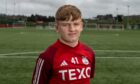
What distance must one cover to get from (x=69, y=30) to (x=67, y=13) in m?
0.15

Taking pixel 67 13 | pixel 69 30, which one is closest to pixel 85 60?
pixel 69 30

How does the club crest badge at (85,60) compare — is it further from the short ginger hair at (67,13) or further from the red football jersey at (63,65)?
the short ginger hair at (67,13)

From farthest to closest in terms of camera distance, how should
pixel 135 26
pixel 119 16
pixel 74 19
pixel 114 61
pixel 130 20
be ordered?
pixel 119 16 < pixel 130 20 < pixel 135 26 < pixel 114 61 < pixel 74 19

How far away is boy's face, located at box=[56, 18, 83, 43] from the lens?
11.2 ft

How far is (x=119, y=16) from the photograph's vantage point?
12719cm

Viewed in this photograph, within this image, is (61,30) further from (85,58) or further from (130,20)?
(130,20)

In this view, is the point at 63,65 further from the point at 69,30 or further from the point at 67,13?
the point at 67,13

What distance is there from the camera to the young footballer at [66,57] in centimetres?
341

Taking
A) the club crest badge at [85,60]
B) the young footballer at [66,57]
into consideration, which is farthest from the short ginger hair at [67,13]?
the club crest badge at [85,60]

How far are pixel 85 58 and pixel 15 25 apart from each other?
10425 centimetres

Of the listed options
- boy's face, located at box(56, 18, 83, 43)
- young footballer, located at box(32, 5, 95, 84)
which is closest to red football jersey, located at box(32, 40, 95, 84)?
young footballer, located at box(32, 5, 95, 84)

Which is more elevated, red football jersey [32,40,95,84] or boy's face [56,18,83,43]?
boy's face [56,18,83,43]

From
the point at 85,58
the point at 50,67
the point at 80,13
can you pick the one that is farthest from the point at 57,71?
the point at 80,13

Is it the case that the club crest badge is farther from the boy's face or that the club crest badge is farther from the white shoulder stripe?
the white shoulder stripe
